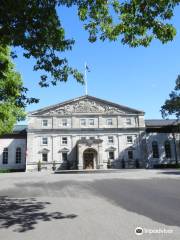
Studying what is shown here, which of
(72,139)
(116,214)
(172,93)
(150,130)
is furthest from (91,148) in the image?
(116,214)

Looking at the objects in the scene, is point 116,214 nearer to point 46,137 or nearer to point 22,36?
point 22,36

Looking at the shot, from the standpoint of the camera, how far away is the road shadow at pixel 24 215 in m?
7.41

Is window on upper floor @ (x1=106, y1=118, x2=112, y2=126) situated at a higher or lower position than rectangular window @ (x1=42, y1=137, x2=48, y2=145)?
higher

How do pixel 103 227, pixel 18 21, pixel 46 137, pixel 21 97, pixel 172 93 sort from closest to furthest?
pixel 103 227
pixel 18 21
pixel 21 97
pixel 172 93
pixel 46 137

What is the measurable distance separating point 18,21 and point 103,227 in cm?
645

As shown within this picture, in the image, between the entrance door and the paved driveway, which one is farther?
the entrance door

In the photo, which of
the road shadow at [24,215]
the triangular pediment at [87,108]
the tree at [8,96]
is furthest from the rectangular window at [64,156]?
the road shadow at [24,215]

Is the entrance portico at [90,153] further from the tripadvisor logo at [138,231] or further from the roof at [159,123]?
the tripadvisor logo at [138,231]

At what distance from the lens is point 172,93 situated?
4681cm

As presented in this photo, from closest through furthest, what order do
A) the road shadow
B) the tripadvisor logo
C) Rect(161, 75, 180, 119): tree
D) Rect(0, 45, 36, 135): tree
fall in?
the tripadvisor logo
the road shadow
Rect(0, 45, 36, 135): tree
Rect(161, 75, 180, 119): tree

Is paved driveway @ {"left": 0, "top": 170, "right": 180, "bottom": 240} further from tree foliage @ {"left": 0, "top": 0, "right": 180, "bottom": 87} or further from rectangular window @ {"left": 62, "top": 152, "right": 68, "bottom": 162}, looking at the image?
rectangular window @ {"left": 62, "top": 152, "right": 68, "bottom": 162}

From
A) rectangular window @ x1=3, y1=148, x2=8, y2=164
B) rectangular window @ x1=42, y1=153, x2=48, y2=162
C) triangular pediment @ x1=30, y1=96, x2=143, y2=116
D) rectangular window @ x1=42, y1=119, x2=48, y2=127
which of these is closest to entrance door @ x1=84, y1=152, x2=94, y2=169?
rectangular window @ x1=42, y1=153, x2=48, y2=162

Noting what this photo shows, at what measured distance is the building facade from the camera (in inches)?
1969

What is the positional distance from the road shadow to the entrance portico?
3783cm
